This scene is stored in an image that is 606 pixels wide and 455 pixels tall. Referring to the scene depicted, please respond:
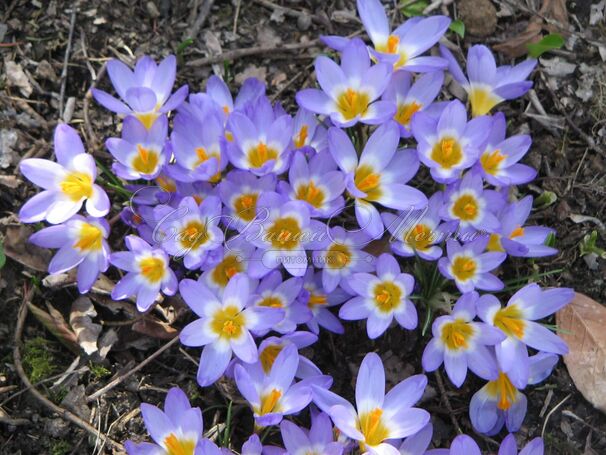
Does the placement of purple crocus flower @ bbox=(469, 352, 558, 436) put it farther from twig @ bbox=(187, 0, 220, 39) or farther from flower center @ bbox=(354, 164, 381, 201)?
twig @ bbox=(187, 0, 220, 39)

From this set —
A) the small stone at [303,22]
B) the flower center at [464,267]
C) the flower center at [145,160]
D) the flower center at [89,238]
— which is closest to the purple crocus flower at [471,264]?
the flower center at [464,267]

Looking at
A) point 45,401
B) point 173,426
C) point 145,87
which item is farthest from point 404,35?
point 45,401

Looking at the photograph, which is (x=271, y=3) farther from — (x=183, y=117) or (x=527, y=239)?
(x=527, y=239)

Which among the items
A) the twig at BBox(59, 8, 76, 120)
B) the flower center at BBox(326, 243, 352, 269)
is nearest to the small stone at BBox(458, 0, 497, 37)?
the flower center at BBox(326, 243, 352, 269)

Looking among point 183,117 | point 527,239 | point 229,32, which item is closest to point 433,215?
point 527,239

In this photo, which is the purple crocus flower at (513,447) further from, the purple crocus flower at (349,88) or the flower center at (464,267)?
the purple crocus flower at (349,88)
